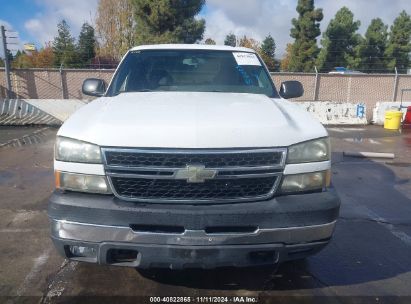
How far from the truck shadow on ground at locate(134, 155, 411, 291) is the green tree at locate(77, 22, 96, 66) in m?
31.5

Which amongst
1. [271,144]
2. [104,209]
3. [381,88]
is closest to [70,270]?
[104,209]

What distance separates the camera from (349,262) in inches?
135

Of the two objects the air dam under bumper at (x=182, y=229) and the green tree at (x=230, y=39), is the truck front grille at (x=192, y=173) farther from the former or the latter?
the green tree at (x=230, y=39)

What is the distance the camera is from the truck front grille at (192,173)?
2.34m

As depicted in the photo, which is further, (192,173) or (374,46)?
(374,46)

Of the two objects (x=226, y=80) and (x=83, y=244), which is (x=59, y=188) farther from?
(x=226, y=80)

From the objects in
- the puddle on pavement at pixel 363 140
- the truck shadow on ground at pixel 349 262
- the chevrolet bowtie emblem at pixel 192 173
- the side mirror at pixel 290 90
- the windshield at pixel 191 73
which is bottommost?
the puddle on pavement at pixel 363 140

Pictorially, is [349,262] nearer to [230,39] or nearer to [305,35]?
[305,35]

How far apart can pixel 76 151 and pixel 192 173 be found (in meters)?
0.81

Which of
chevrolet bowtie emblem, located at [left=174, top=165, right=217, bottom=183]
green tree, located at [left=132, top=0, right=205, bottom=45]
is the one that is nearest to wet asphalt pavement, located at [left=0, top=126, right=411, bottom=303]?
chevrolet bowtie emblem, located at [left=174, top=165, right=217, bottom=183]

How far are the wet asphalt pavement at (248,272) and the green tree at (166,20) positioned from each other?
52.6 ft

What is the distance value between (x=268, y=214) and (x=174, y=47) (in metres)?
2.69

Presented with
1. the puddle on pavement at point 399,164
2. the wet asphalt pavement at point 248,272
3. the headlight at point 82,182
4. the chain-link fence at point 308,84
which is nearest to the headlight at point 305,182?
the wet asphalt pavement at point 248,272

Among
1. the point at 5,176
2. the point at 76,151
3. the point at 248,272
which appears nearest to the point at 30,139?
the point at 5,176
